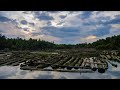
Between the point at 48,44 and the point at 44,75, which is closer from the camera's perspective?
the point at 44,75

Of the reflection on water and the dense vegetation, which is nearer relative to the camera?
the reflection on water

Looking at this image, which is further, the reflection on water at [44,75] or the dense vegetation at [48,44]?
the dense vegetation at [48,44]

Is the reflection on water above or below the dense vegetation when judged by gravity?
below

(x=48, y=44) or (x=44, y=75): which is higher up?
(x=48, y=44)

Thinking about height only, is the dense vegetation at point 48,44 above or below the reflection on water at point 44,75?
A: above
